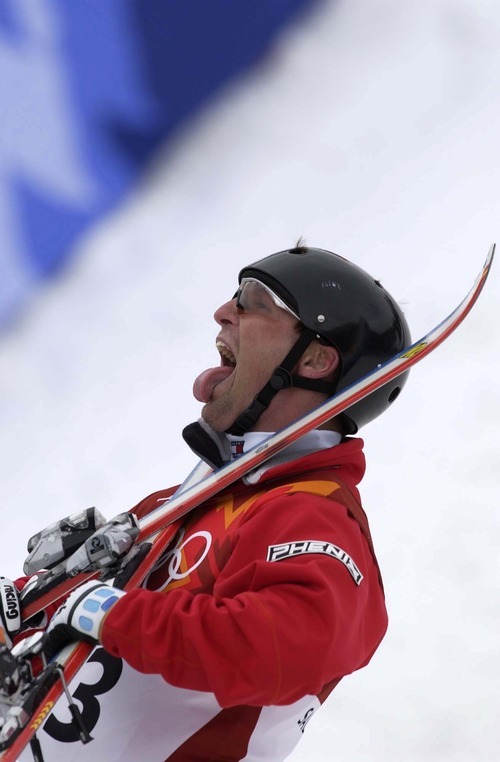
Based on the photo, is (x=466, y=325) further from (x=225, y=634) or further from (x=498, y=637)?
(x=225, y=634)

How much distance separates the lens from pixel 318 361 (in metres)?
3.63

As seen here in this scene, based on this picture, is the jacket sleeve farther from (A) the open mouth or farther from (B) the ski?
(A) the open mouth

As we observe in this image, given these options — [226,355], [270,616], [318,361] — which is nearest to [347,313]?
[318,361]

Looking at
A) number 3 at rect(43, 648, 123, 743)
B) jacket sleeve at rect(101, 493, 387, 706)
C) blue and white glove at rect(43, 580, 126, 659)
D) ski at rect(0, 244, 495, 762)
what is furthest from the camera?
ski at rect(0, 244, 495, 762)

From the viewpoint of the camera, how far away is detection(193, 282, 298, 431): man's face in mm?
3633

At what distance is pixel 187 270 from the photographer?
6.97 meters

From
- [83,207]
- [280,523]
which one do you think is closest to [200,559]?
[280,523]

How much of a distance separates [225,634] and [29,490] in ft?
14.1

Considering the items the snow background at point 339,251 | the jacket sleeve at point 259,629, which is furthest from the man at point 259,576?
the snow background at point 339,251

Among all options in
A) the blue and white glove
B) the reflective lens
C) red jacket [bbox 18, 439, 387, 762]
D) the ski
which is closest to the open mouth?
the reflective lens

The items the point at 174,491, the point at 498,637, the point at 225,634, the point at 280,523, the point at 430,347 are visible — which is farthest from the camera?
the point at 498,637

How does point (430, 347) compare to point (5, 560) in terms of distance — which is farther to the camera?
point (5, 560)

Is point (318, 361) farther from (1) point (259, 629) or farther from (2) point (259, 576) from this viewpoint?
(1) point (259, 629)

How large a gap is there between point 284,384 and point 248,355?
173 millimetres
